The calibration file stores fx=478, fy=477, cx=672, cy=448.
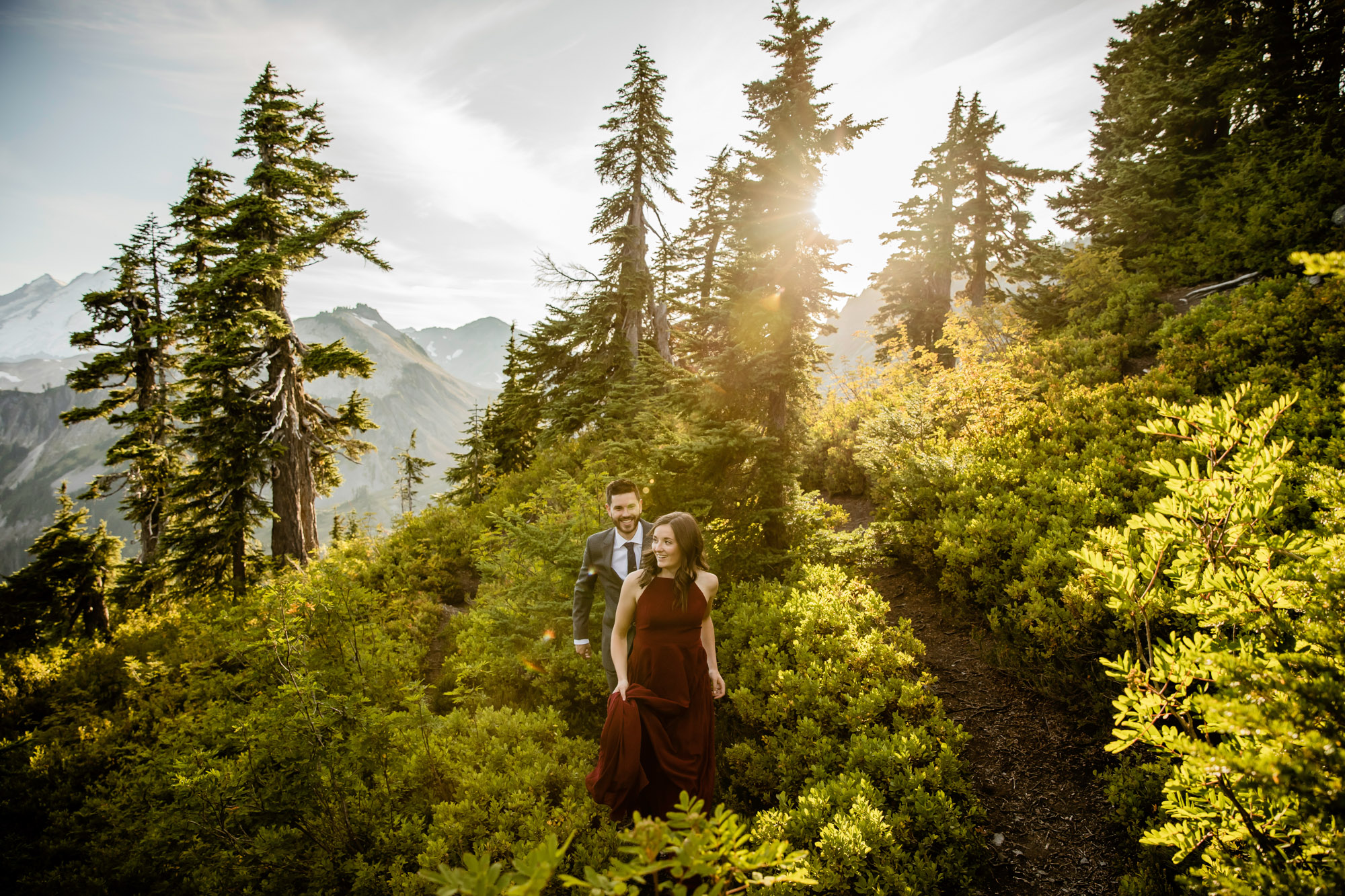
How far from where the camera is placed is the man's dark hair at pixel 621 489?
459cm

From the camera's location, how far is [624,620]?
3.78 meters

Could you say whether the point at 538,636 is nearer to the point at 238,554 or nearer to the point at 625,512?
the point at 625,512

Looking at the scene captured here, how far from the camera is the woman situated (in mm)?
3412

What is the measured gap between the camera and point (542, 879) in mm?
1189

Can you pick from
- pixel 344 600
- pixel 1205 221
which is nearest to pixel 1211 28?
pixel 1205 221

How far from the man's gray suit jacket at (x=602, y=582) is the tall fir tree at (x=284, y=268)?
10.8m

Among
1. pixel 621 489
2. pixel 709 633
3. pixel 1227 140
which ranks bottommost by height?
pixel 709 633

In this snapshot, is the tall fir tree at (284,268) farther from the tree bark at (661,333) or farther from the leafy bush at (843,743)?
the leafy bush at (843,743)

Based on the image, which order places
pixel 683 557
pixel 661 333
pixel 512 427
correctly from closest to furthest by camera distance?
pixel 683 557 → pixel 661 333 → pixel 512 427

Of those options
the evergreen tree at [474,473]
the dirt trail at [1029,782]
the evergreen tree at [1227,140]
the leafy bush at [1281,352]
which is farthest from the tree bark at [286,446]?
the evergreen tree at [1227,140]

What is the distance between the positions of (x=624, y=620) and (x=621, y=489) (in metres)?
1.28

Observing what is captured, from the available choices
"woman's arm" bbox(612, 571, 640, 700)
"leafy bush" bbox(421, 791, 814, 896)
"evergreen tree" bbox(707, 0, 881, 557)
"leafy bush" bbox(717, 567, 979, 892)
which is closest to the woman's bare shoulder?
"woman's arm" bbox(612, 571, 640, 700)

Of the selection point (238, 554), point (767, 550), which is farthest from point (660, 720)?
point (238, 554)

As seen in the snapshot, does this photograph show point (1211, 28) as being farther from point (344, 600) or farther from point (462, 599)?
point (462, 599)
